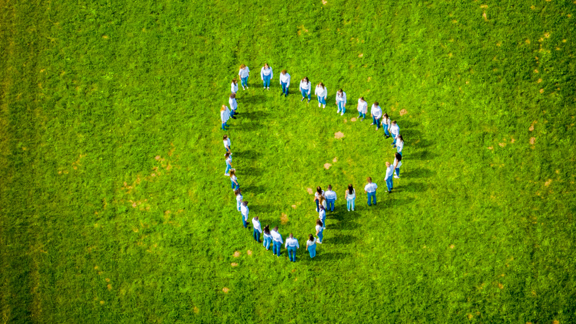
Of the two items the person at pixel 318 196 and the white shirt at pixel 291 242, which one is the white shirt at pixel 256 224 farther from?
the person at pixel 318 196

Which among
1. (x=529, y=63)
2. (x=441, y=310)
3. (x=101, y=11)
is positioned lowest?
(x=441, y=310)

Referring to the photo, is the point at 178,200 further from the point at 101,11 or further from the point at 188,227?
the point at 101,11

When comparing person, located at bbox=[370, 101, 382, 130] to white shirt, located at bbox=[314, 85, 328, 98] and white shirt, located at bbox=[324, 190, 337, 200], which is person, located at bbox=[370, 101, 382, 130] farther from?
white shirt, located at bbox=[324, 190, 337, 200]

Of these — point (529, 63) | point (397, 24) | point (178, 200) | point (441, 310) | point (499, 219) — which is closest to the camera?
point (441, 310)

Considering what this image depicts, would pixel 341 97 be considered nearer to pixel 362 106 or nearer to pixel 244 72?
pixel 362 106

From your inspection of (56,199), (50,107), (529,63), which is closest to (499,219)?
(529,63)

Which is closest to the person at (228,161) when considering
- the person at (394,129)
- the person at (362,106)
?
the person at (362,106)

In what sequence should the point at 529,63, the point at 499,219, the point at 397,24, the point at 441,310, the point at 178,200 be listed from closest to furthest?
the point at 441,310 → the point at 499,219 → the point at 178,200 → the point at 529,63 → the point at 397,24
